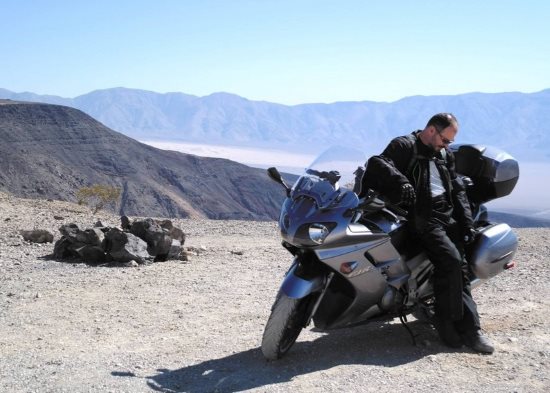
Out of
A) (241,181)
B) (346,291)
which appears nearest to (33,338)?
(346,291)

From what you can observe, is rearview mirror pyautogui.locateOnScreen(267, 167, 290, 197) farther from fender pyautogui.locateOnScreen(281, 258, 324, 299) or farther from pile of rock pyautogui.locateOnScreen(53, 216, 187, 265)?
pile of rock pyautogui.locateOnScreen(53, 216, 187, 265)

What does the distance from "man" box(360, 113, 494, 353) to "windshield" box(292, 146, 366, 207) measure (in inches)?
10.9

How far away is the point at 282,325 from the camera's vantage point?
4871mm

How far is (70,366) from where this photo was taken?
5.07 m

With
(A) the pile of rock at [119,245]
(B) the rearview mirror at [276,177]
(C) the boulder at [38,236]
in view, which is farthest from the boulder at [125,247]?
(B) the rearview mirror at [276,177]

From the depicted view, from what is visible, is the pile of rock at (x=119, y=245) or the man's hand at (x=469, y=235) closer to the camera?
the man's hand at (x=469, y=235)

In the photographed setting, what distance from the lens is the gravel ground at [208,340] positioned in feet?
15.7

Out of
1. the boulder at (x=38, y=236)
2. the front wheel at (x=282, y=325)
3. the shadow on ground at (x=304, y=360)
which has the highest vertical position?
the front wheel at (x=282, y=325)

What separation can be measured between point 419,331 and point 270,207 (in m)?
132

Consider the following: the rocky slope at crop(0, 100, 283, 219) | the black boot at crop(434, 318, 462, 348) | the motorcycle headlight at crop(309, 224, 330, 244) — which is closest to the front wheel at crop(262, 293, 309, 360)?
the motorcycle headlight at crop(309, 224, 330, 244)

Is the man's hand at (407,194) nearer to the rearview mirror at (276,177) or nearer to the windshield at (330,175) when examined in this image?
the windshield at (330,175)

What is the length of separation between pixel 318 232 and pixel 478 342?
1842 millimetres

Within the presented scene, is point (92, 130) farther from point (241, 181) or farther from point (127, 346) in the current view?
point (127, 346)

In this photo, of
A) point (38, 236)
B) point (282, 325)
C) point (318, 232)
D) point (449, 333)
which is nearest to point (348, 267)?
point (318, 232)
